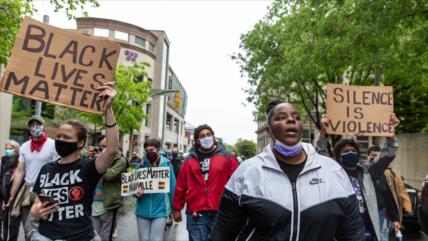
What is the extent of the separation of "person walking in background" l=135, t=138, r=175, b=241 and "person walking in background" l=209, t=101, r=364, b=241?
311 centimetres

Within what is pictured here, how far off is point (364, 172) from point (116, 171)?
3.53m

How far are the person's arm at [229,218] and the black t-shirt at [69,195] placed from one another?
1.20 metres

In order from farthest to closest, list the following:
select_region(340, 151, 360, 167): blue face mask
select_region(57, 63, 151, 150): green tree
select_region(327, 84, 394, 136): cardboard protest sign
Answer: select_region(57, 63, 151, 150): green tree < select_region(327, 84, 394, 136): cardboard protest sign < select_region(340, 151, 360, 167): blue face mask

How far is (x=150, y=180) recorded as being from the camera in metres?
6.01

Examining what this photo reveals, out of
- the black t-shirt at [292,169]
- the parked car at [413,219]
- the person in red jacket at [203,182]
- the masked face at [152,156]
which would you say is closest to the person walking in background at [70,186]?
the black t-shirt at [292,169]

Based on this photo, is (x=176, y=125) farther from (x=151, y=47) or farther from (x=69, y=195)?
(x=69, y=195)

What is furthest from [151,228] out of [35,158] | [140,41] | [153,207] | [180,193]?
[140,41]

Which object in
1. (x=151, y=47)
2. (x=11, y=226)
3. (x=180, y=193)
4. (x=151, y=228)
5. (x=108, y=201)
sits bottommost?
(x=11, y=226)

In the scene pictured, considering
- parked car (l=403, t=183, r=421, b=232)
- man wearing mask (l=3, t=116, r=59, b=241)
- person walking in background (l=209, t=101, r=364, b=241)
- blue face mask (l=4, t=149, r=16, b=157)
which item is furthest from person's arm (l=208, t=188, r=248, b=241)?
parked car (l=403, t=183, r=421, b=232)

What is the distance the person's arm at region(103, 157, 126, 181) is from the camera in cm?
644

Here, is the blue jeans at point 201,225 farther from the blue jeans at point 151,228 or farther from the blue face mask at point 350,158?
the blue face mask at point 350,158

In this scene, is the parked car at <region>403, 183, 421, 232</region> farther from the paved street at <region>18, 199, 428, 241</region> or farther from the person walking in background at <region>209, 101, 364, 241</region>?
the person walking in background at <region>209, 101, 364, 241</region>

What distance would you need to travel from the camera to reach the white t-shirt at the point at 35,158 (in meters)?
5.62

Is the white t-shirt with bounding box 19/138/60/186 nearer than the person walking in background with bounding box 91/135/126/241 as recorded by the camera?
Yes
